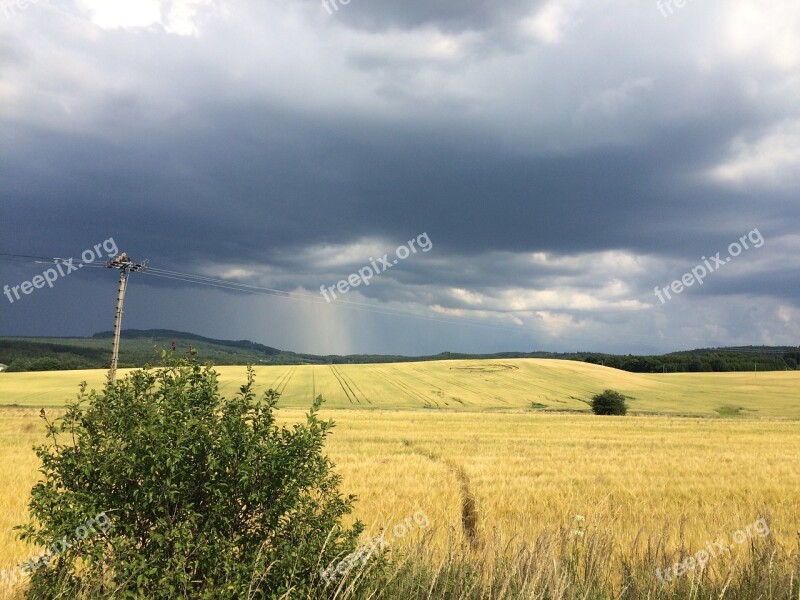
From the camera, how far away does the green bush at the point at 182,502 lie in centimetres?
527

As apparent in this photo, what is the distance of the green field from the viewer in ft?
246

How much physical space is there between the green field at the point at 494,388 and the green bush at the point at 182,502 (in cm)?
5374

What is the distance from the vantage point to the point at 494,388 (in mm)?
91812

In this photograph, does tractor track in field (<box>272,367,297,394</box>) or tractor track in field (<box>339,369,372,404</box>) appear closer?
tractor track in field (<box>339,369,372,404</box>)

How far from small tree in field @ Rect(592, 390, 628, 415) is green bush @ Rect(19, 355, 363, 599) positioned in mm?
72709

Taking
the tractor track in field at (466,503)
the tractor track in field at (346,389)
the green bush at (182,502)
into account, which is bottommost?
the tractor track in field at (346,389)

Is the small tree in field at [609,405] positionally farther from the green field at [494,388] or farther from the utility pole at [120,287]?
the utility pole at [120,287]

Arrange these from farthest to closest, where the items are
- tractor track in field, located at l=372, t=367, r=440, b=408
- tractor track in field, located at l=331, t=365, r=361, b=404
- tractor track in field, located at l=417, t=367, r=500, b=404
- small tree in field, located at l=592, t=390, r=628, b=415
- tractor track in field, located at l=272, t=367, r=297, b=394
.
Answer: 1. tractor track in field, located at l=272, t=367, r=297, b=394
2. tractor track in field, located at l=417, t=367, r=500, b=404
3. tractor track in field, located at l=331, t=365, r=361, b=404
4. tractor track in field, located at l=372, t=367, r=440, b=408
5. small tree in field, located at l=592, t=390, r=628, b=415

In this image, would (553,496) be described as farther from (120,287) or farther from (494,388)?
(494,388)

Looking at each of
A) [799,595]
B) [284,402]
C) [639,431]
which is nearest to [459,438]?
[639,431]

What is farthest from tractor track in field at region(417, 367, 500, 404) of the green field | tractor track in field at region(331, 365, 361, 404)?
tractor track in field at region(331, 365, 361, 404)

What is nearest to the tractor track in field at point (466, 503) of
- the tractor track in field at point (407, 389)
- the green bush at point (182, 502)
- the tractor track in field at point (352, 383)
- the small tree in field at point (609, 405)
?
the green bush at point (182, 502)

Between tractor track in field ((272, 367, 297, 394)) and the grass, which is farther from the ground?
the grass

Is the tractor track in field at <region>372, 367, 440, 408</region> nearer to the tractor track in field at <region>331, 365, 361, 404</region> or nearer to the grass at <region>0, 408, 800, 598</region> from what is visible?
the tractor track in field at <region>331, 365, 361, 404</region>
